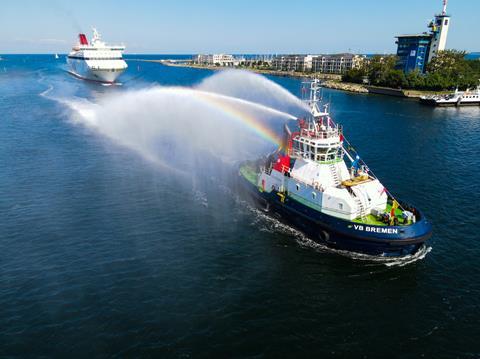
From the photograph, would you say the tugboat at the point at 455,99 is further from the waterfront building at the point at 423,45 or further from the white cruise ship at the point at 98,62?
the white cruise ship at the point at 98,62

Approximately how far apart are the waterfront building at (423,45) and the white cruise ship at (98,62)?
129 metres

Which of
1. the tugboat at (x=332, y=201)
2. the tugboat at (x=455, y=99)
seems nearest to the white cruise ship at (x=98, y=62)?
the tugboat at (x=455, y=99)

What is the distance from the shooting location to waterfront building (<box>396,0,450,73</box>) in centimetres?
15062

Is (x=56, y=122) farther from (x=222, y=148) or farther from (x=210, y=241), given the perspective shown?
(x=210, y=241)

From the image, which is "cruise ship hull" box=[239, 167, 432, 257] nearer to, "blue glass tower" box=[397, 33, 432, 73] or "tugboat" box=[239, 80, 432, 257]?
"tugboat" box=[239, 80, 432, 257]

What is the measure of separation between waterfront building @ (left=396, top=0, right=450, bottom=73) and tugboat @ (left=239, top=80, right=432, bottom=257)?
141982 millimetres

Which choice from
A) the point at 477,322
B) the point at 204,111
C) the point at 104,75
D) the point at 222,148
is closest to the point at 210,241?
the point at 477,322

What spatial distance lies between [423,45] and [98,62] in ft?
477

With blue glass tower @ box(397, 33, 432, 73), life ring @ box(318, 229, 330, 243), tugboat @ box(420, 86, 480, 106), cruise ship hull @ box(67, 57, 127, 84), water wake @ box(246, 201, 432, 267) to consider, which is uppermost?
blue glass tower @ box(397, 33, 432, 73)

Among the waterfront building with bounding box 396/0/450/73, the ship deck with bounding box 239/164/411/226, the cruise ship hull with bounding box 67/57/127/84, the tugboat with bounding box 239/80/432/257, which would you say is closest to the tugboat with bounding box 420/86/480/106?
the waterfront building with bounding box 396/0/450/73

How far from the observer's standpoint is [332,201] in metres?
30.7

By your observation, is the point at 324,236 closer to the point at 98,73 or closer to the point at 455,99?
the point at 455,99

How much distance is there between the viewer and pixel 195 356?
2005 cm

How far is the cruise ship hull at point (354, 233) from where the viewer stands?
28062 mm
